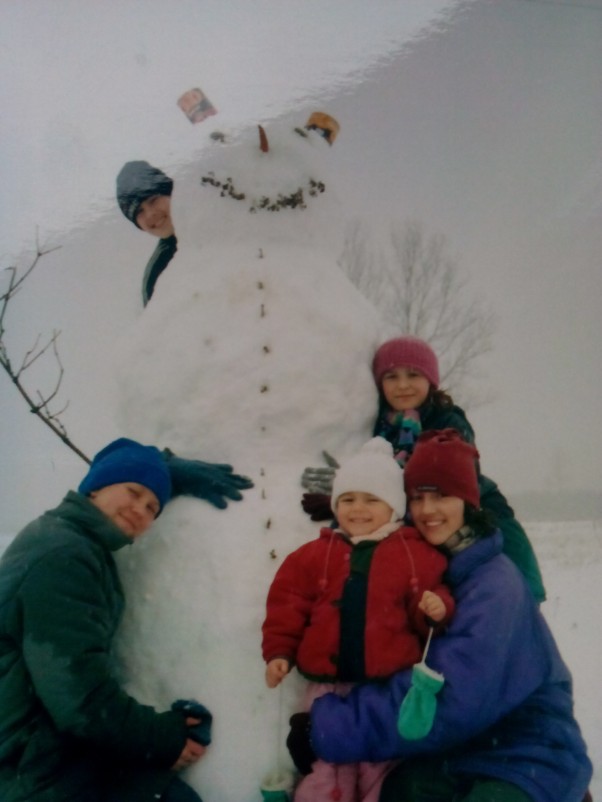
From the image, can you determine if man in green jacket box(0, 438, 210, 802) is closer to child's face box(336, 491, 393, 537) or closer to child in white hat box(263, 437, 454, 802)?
child in white hat box(263, 437, 454, 802)

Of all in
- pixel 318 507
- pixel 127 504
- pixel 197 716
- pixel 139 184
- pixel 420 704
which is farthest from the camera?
pixel 139 184

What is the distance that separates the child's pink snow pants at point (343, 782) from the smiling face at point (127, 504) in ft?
2.97

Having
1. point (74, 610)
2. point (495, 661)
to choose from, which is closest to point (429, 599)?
point (495, 661)

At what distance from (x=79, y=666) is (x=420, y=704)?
92cm

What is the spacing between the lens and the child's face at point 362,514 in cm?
206

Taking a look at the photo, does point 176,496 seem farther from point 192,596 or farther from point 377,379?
point 377,379

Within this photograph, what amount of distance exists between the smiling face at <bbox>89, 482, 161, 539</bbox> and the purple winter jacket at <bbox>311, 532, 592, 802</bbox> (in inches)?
31.4

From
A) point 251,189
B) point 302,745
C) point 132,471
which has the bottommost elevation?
point 302,745

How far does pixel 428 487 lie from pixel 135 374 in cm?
128

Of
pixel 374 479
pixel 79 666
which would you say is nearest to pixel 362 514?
pixel 374 479

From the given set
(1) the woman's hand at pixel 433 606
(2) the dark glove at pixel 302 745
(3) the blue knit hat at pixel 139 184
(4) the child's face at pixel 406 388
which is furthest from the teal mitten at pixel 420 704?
(3) the blue knit hat at pixel 139 184

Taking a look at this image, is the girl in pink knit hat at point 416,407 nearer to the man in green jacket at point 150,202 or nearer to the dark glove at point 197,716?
the dark glove at point 197,716

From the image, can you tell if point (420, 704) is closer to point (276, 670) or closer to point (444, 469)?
point (276, 670)

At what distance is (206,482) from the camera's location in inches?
90.2
